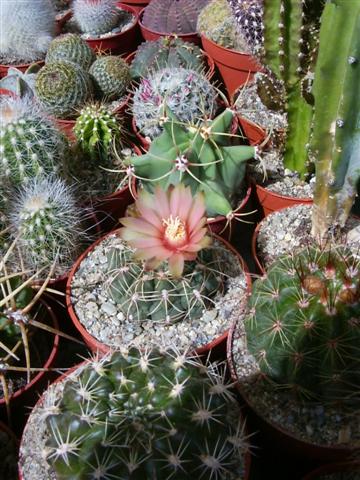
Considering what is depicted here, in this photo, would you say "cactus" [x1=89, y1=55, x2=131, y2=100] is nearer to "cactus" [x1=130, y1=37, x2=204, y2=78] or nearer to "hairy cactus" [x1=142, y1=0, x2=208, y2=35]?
"cactus" [x1=130, y1=37, x2=204, y2=78]

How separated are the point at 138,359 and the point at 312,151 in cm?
86

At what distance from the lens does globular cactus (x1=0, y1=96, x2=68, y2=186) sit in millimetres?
1831

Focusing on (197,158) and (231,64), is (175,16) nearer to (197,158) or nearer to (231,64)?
(231,64)

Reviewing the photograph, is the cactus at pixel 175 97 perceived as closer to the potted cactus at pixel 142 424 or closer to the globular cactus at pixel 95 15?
the globular cactus at pixel 95 15

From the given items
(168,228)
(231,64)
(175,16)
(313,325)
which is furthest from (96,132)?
(313,325)

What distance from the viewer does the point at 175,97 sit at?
2164 millimetres

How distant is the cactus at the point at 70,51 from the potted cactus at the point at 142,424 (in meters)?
1.79

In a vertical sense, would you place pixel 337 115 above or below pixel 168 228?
above

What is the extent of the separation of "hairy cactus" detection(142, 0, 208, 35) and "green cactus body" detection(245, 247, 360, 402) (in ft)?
6.52

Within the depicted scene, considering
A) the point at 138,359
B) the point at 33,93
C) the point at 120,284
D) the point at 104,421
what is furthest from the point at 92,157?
the point at 104,421

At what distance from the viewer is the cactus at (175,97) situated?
7.08ft

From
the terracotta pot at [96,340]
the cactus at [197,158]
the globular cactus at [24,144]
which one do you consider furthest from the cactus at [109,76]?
the terracotta pot at [96,340]

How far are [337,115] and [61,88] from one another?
128cm

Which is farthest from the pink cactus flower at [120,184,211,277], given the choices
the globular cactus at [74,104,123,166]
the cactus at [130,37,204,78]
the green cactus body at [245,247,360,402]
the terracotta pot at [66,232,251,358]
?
the cactus at [130,37,204,78]
